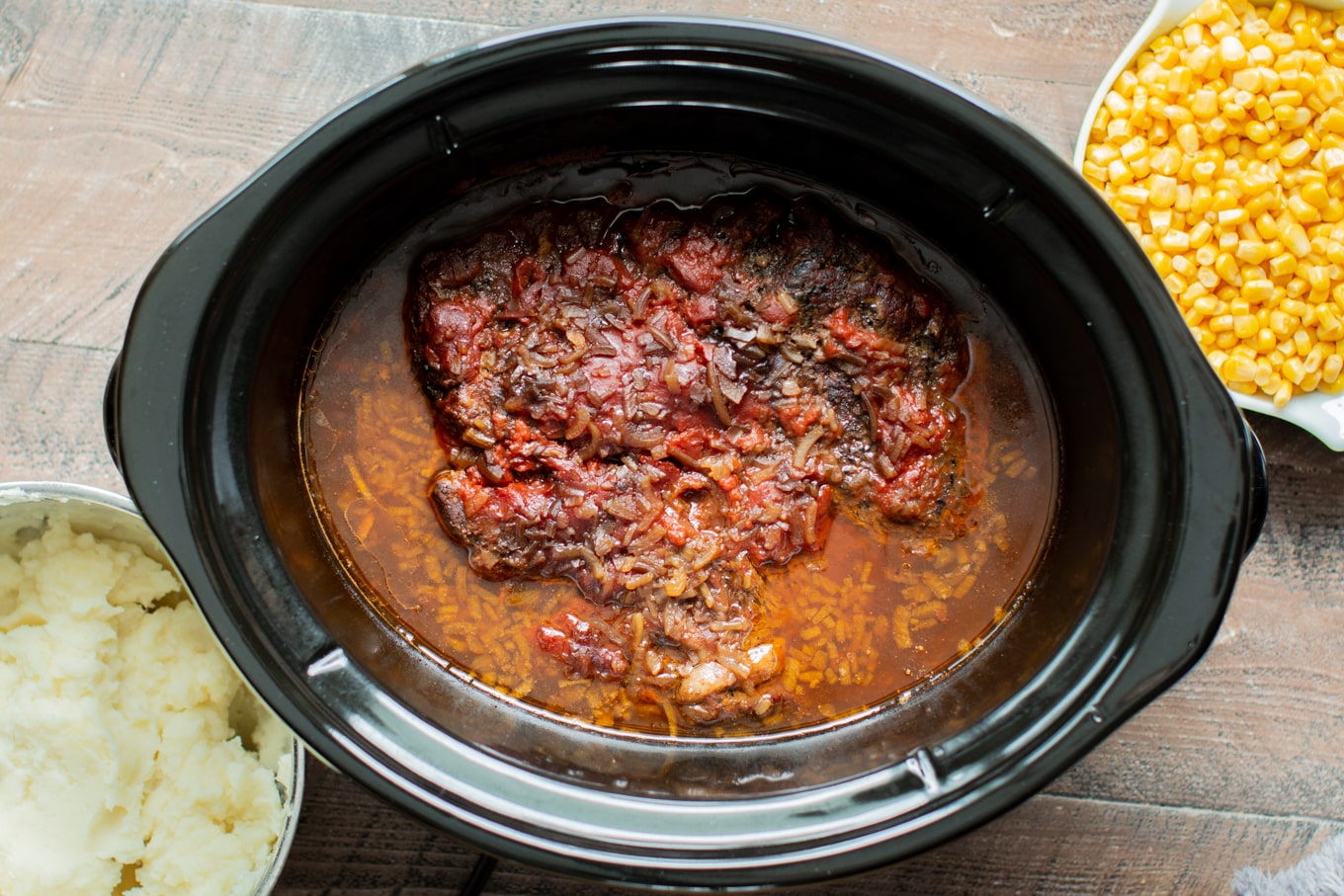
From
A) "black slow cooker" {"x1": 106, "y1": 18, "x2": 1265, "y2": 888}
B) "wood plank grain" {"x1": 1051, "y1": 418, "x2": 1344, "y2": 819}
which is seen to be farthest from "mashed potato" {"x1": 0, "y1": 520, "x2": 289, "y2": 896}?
"wood plank grain" {"x1": 1051, "y1": 418, "x2": 1344, "y2": 819}

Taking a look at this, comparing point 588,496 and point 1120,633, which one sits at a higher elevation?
point 1120,633

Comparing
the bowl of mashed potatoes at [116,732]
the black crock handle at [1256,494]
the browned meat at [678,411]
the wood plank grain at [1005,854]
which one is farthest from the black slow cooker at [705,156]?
the wood plank grain at [1005,854]

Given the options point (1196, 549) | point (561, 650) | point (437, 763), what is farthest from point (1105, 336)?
point (437, 763)

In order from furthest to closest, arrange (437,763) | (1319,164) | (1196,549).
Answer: (1319,164), (437,763), (1196,549)

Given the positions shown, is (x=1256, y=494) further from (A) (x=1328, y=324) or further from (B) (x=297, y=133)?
(B) (x=297, y=133)

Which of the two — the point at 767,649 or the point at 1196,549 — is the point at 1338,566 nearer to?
the point at 1196,549

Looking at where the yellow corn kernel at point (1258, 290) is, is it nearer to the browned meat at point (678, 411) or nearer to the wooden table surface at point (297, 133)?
the wooden table surface at point (297, 133)

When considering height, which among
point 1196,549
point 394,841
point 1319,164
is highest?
point 1319,164

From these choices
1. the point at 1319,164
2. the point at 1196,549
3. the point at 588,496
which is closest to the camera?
the point at 1196,549
